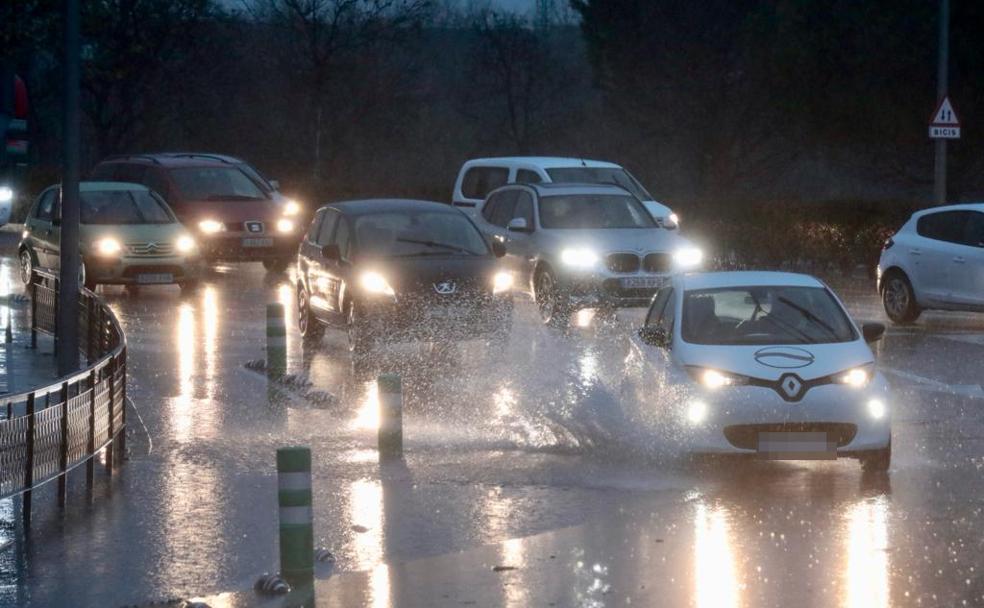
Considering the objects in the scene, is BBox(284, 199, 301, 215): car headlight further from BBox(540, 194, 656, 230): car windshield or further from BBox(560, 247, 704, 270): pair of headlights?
BBox(560, 247, 704, 270): pair of headlights

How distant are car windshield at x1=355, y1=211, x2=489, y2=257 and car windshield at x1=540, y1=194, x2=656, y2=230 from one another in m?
2.89

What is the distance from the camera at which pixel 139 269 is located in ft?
80.3

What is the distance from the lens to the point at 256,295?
2525cm

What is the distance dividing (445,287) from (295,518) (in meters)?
9.16

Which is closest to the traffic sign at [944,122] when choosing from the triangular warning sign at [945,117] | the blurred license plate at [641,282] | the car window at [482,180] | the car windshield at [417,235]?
the triangular warning sign at [945,117]

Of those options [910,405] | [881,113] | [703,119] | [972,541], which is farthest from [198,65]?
[972,541]

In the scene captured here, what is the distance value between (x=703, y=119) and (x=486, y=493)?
37.0m

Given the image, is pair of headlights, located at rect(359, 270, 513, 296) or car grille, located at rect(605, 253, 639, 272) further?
car grille, located at rect(605, 253, 639, 272)

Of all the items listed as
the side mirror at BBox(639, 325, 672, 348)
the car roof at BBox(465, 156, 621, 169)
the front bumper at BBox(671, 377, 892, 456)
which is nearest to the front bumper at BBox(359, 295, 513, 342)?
the side mirror at BBox(639, 325, 672, 348)

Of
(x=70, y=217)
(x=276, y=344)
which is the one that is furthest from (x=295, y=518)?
(x=276, y=344)

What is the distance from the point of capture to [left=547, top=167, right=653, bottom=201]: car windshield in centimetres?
2666

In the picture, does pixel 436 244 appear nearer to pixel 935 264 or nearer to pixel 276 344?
pixel 276 344

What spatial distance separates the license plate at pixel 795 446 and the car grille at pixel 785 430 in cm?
3

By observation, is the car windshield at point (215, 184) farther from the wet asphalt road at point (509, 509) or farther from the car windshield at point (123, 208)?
the wet asphalt road at point (509, 509)
